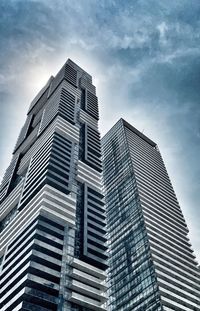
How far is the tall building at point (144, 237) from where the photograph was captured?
9406 cm

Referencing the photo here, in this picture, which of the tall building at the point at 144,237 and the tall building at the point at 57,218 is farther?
the tall building at the point at 144,237

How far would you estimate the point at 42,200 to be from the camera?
3221 inches

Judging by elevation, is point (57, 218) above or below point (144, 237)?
below

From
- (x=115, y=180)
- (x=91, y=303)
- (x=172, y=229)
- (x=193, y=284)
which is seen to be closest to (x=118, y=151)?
(x=115, y=180)

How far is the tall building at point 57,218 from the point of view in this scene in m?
64.8

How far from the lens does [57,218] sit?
261 feet

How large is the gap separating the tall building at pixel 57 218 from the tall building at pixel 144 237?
60.1 ft

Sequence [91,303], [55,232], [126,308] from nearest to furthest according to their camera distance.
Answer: [91,303], [55,232], [126,308]

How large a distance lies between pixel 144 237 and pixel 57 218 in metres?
39.1

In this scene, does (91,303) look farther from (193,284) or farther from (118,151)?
(118,151)

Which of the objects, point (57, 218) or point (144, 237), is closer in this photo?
point (57, 218)

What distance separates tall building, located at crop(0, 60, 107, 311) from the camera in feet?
212

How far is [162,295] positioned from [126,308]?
13.4 meters

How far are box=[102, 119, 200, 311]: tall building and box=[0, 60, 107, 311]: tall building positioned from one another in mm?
18310
